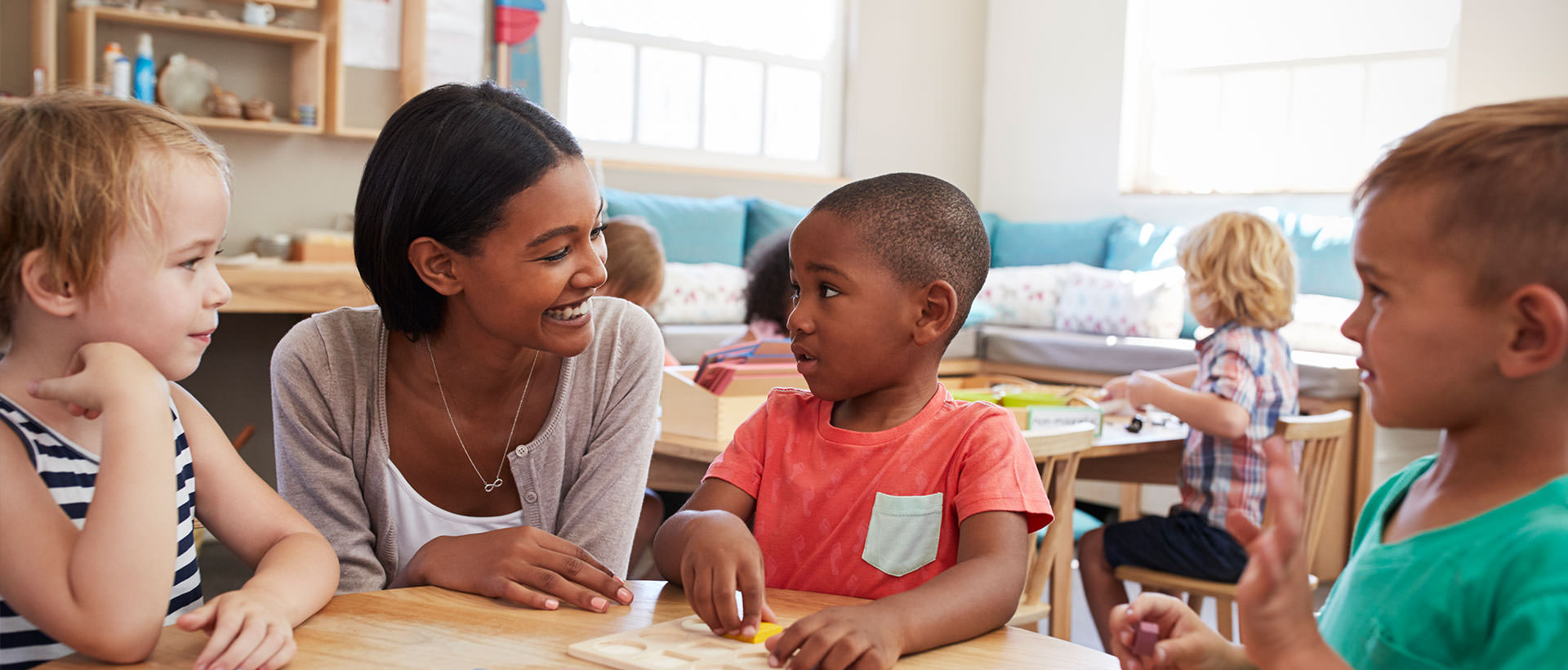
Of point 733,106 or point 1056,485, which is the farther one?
point 733,106

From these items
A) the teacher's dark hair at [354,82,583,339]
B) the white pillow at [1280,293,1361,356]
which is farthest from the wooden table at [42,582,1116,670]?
the white pillow at [1280,293,1361,356]

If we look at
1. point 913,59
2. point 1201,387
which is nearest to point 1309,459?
point 1201,387

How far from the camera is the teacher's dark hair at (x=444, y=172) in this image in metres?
1.31

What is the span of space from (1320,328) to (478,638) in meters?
4.14

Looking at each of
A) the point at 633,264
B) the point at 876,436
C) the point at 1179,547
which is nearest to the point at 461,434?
the point at 876,436

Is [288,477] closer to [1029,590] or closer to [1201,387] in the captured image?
[1029,590]

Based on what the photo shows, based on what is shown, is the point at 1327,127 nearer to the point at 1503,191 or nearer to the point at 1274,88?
the point at 1274,88

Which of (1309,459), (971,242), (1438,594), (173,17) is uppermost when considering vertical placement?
(173,17)

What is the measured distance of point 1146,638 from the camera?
826mm

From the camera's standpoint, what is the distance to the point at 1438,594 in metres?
0.74

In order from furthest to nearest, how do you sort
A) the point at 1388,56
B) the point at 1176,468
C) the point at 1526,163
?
the point at 1388,56 → the point at 1176,468 → the point at 1526,163

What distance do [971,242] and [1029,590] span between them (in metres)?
1.19

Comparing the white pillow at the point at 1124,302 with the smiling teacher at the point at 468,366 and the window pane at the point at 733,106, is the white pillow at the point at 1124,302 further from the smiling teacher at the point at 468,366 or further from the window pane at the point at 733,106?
the smiling teacher at the point at 468,366

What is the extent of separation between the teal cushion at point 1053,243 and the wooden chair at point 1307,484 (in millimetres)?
3135
